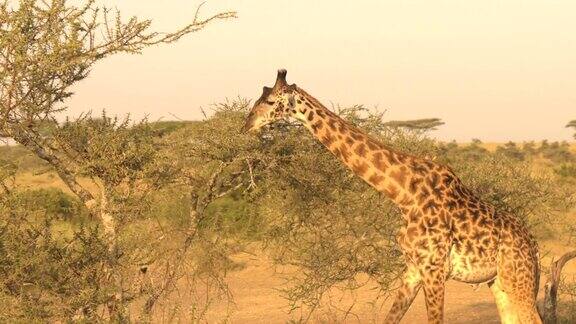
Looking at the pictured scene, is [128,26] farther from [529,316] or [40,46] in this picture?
[529,316]

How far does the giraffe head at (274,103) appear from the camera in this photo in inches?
313

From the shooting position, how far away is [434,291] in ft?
25.7

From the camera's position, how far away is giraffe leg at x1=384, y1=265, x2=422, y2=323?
7758mm

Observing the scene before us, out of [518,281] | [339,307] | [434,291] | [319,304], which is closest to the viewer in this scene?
[434,291]

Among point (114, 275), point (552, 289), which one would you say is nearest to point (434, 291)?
point (552, 289)

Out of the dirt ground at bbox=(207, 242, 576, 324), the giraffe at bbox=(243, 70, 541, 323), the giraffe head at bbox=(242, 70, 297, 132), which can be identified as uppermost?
the giraffe head at bbox=(242, 70, 297, 132)

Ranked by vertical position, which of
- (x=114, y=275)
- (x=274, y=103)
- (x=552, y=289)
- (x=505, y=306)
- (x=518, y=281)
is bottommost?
(x=552, y=289)

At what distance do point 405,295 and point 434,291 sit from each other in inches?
9.5

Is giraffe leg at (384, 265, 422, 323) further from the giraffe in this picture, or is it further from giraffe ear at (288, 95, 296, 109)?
giraffe ear at (288, 95, 296, 109)

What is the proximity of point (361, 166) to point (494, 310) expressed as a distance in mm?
7421

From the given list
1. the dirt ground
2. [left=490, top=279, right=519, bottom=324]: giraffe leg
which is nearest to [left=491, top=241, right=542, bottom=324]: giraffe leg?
[left=490, top=279, right=519, bottom=324]: giraffe leg

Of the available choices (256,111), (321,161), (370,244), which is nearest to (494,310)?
(370,244)

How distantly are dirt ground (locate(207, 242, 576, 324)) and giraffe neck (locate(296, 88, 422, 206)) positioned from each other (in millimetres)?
4142

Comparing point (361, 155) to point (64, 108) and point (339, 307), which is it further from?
point (339, 307)
